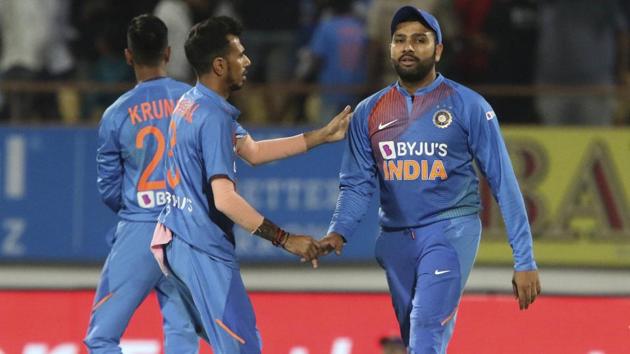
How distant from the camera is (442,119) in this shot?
7285 mm

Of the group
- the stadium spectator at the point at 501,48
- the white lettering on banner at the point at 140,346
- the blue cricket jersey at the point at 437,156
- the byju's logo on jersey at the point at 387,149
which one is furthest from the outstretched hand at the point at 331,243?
the stadium spectator at the point at 501,48

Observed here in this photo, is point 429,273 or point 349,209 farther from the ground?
point 349,209

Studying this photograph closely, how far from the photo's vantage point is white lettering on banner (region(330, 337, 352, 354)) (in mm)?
8758

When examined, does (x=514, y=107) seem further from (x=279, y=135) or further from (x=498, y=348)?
(x=498, y=348)

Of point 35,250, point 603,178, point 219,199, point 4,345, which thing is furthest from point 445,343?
point 35,250

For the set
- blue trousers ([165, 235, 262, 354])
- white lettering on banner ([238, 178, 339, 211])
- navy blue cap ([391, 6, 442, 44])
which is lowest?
white lettering on banner ([238, 178, 339, 211])

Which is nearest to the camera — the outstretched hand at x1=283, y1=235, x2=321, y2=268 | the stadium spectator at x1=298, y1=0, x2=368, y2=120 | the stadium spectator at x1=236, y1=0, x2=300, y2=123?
the outstretched hand at x1=283, y1=235, x2=321, y2=268

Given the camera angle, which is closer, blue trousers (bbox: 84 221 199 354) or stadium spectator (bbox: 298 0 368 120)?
blue trousers (bbox: 84 221 199 354)

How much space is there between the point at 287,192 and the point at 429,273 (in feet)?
21.2

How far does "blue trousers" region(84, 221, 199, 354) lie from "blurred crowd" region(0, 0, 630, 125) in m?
5.62

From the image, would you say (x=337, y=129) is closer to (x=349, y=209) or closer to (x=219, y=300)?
(x=349, y=209)

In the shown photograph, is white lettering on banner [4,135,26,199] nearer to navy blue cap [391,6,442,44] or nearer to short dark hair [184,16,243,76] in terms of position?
short dark hair [184,16,243,76]

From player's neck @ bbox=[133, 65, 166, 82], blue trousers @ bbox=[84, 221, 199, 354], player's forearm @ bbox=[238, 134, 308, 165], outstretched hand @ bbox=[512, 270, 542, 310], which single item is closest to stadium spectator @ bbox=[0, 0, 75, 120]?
player's neck @ bbox=[133, 65, 166, 82]

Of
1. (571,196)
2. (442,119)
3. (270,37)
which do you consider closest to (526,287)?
(442,119)
